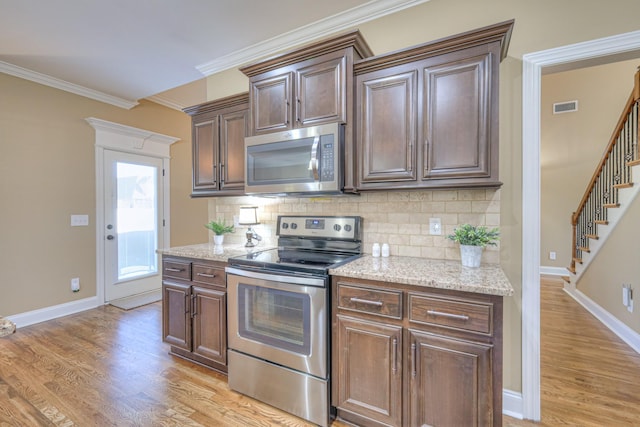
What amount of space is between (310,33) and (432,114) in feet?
4.92

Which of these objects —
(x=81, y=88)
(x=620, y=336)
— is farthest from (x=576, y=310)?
(x=81, y=88)

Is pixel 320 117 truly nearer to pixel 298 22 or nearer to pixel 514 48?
pixel 298 22

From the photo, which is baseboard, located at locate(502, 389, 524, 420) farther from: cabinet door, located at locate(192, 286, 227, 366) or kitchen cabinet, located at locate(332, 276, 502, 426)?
cabinet door, located at locate(192, 286, 227, 366)

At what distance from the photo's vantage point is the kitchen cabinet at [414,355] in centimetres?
137

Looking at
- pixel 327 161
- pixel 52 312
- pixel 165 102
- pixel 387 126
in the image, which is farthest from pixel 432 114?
pixel 52 312

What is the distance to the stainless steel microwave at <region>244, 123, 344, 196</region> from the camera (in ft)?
6.39

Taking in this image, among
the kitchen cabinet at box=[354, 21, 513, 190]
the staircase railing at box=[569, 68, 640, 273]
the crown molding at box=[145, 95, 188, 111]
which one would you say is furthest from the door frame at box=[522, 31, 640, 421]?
the crown molding at box=[145, 95, 188, 111]

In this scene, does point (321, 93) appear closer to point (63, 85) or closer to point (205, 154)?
point (205, 154)

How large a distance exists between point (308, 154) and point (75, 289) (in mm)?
3722

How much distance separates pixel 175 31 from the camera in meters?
2.58

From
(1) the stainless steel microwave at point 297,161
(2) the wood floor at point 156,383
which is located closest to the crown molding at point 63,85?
(2) the wood floor at point 156,383

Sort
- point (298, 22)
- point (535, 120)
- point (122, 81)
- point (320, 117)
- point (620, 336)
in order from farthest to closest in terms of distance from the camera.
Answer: point (122, 81) < point (620, 336) < point (298, 22) < point (320, 117) < point (535, 120)

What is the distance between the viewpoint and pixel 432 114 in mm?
1756

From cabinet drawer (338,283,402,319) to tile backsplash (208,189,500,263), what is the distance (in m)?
0.66
